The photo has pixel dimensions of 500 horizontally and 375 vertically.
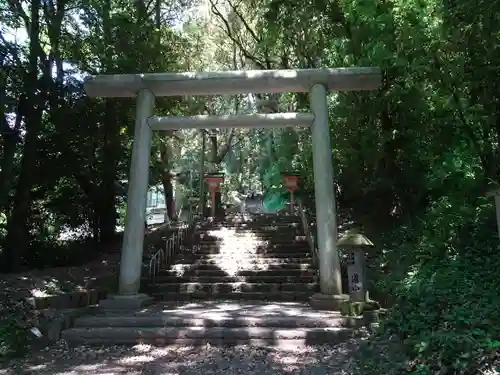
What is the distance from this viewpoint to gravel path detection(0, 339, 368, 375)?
17.5 feet

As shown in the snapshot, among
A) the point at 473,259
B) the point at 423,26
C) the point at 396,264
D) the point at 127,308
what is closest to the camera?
the point at 473,259

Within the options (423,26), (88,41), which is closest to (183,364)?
(423,26)

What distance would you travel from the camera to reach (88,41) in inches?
472

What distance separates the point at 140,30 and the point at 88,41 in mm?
1421

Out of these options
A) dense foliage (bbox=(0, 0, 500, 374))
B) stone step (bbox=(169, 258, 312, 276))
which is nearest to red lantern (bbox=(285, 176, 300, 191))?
dense foliage (bbox=(0, 0, 500, 374))

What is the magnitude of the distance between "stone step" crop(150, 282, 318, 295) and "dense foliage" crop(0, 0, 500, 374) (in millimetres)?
1736

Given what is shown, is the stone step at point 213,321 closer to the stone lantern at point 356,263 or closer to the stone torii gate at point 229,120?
the stone lantern at point 356,263

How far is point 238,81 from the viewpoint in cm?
870

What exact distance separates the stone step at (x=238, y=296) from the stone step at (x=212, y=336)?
2.53m

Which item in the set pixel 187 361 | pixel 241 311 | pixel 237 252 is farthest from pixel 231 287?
pixel 187 361

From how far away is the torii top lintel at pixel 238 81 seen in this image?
8562 mm

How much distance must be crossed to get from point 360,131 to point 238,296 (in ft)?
17.7

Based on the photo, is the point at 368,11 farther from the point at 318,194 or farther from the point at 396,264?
the point at 396,264

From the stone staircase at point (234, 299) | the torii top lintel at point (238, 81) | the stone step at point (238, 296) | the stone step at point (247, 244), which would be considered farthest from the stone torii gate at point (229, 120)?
the stone step at point (247, 244)
